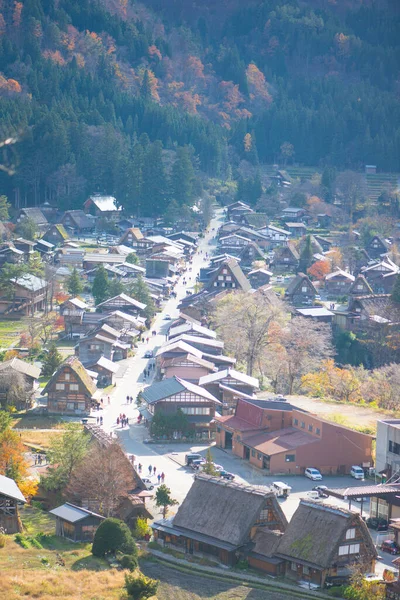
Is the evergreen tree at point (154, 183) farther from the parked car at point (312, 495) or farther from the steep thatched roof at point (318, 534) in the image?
the steep thatched roof at point (318, 534)

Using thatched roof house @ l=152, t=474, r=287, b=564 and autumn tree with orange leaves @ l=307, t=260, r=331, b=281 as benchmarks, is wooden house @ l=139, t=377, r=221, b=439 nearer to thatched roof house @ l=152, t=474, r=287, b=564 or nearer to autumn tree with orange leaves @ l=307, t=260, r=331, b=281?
thatched roof house @ l=152, t=474, r=287, b=564

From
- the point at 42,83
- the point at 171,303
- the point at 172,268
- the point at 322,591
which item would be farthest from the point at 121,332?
the point at 42,83

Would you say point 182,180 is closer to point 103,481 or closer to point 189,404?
point 189,404

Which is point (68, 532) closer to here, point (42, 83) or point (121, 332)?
point (121, 332)

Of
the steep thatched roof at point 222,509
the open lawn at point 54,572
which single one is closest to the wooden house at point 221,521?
the steep thatched roof at point 222,509

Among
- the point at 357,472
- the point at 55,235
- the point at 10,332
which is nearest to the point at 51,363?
the point at 10,332

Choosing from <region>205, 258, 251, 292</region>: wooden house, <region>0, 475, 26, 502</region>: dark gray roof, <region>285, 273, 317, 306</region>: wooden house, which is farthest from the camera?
<region>285, 273, 317, 306</region>: wooden house

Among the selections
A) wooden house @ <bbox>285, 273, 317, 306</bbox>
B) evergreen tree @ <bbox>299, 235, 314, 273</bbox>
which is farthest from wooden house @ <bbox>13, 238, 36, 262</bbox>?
evergreen tree @ <bbox>299, 235, 314, 273</bbox>
